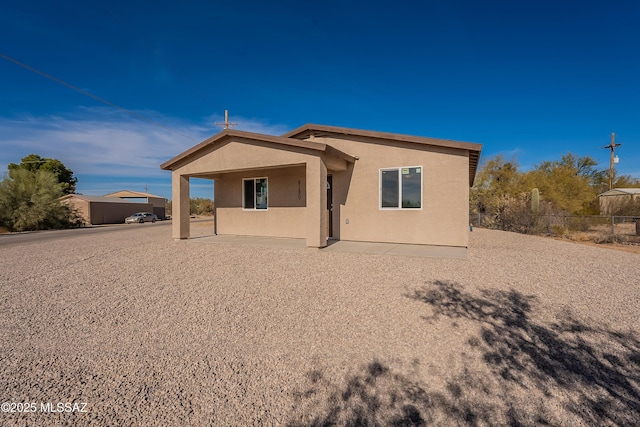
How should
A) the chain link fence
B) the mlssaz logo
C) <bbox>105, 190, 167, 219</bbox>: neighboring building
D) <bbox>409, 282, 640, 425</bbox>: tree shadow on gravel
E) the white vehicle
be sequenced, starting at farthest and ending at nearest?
<bbox>105, 190, 167, 219</bbox>: neighboring building
the white vehicle
the chain link fence
<bbox>409, 282, 640, 425</bbox>: tree shadow on gravel
the mlssaz logo

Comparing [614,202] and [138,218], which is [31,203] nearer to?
[138,218]

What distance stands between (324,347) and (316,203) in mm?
5350

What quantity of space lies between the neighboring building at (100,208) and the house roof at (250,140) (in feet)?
83.5

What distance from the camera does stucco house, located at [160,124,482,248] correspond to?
28.3 ft

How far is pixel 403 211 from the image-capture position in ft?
30.9

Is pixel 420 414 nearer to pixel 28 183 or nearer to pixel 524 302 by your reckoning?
pixel 524 302

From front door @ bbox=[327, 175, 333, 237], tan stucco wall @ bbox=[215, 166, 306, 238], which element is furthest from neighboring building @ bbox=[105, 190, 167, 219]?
front door @ bbox=[327, 175, 333, 237]

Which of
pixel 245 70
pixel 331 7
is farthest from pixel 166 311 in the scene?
pixel 245 70

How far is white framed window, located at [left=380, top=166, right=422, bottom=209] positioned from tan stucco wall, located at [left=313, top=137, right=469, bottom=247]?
138 mm

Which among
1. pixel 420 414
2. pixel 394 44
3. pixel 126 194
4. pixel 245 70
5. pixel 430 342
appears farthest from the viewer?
pixel 126 194

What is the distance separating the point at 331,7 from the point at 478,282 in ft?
36.7

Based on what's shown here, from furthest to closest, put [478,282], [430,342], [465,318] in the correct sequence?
[478,282] < [465,318] < [430,342]

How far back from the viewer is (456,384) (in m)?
2.73

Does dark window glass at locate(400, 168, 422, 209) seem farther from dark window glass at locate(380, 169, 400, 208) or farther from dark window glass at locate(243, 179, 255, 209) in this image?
dark window glass at locate(243, 179, 255, 209)
